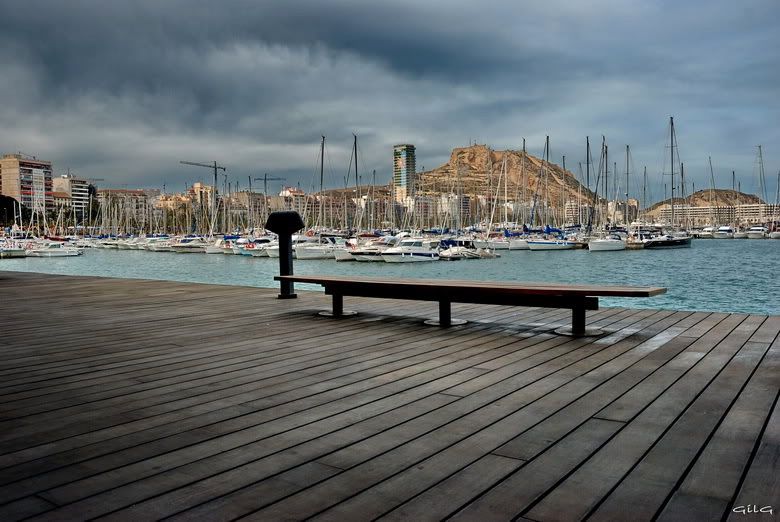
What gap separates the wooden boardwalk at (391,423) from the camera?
238cm

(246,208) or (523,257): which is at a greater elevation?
(246,208)

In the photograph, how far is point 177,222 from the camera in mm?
133375

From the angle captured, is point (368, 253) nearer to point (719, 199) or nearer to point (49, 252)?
point (49, 252)

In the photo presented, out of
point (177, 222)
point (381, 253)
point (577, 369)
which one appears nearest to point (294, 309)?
point (577, 369)

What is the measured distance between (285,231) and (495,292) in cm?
461

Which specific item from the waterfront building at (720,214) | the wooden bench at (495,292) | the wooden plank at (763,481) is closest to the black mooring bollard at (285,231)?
the wooden bench at (495,292)

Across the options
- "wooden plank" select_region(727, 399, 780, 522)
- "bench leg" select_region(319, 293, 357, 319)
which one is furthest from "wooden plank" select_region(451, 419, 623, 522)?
"bench leg" select_region(319, 293, 357, 319)

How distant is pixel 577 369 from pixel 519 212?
85.1 meters

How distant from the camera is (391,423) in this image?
133 inches

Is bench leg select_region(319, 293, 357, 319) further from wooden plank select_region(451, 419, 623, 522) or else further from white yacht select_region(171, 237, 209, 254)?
white yacht select_region(171, 237, 209, 254)

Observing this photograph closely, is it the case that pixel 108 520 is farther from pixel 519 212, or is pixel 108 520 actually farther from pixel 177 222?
pixel 177 222

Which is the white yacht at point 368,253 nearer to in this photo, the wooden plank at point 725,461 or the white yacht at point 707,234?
the wooden plank at point 725,461

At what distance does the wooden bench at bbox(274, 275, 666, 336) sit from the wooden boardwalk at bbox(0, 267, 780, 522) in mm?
379

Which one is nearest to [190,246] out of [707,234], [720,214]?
[707,234]
